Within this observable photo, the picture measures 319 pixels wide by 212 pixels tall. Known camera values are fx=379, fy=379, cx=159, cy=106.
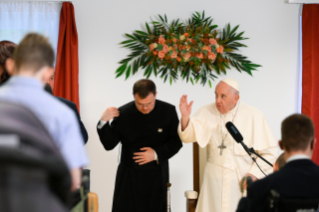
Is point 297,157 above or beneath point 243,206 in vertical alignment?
above

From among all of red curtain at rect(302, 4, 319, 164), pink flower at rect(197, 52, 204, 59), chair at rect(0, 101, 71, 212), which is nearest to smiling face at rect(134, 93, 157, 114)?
pink flower at rect(197, 52, 204, 59)

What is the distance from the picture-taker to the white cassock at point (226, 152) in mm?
3549

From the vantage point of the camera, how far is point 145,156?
354cm

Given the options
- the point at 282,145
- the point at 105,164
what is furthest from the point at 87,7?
the point at 282,145

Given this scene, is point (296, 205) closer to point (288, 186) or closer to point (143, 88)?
point (288, 186)

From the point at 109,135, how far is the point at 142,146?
1.10ft

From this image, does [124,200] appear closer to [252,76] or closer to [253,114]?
[253,114]

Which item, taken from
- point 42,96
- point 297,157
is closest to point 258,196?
point 297,157

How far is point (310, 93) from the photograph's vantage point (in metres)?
5.10

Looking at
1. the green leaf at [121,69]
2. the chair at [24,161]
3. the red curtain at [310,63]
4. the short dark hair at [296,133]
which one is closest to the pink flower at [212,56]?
the green leaf at [121,69]

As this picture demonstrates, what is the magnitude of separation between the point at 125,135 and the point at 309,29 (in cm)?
304

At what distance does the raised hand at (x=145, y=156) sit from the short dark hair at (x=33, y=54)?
7.18 ft

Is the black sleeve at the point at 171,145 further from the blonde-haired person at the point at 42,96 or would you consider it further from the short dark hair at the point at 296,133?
the blonde-haired person at the point at 42,96

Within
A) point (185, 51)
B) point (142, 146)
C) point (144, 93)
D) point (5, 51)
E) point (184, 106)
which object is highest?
point (185, 51)
